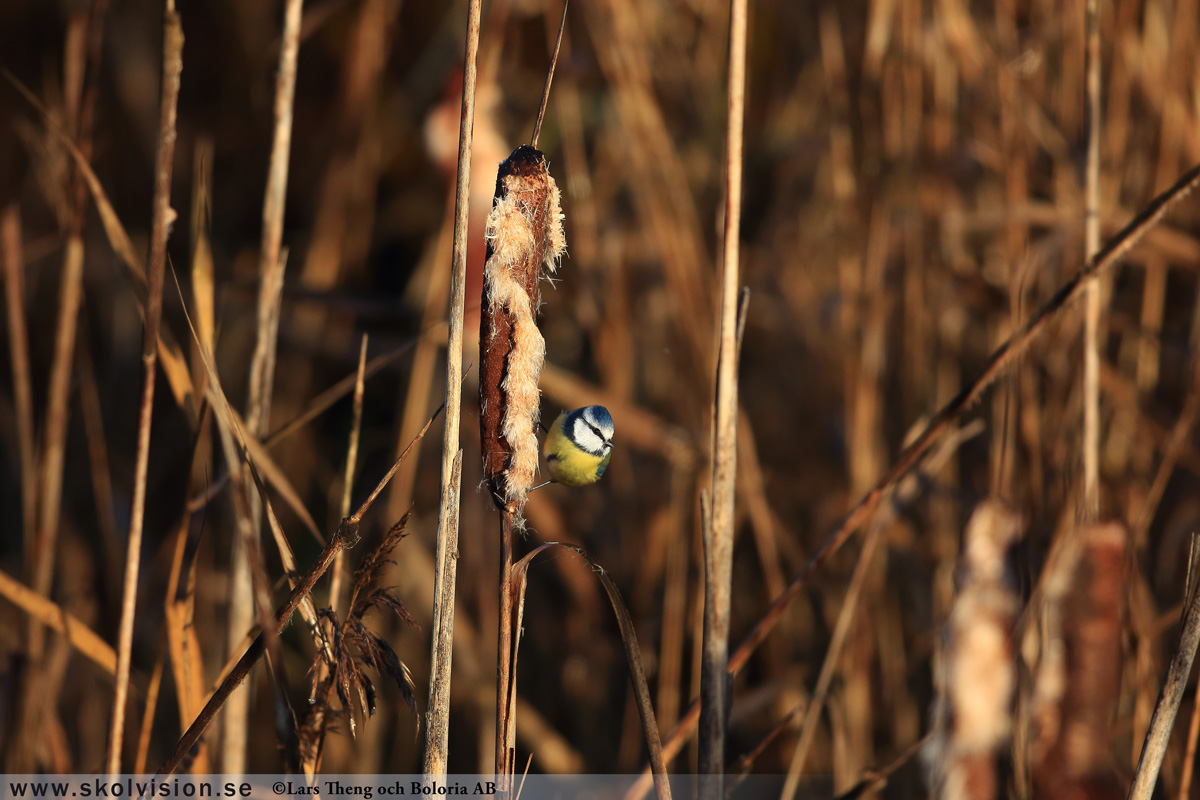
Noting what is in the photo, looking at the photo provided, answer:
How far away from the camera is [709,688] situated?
549 mm

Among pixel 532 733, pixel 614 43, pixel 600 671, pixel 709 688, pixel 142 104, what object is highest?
pixel 142 104

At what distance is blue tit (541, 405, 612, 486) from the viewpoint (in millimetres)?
525

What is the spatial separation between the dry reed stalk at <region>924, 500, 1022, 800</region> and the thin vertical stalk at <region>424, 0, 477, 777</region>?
1.20 feet

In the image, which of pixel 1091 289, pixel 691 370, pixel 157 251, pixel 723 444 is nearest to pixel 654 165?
pixel 691 370

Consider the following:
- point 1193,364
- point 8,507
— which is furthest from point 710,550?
point 8,507

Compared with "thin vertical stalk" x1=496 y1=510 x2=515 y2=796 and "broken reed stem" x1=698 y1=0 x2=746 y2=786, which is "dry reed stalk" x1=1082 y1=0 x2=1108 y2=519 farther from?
"thin vertical stalk" x1=496 y1=510 x2=515 y2=796

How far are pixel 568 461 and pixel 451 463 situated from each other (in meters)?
0.08

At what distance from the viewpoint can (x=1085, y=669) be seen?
2.13 feet

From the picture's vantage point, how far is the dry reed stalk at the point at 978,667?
2.10 feet

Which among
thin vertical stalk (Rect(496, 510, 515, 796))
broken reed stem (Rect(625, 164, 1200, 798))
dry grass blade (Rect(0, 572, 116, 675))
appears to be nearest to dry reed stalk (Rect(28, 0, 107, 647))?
dry grass blade (Rect(0, 572, 116, 675))

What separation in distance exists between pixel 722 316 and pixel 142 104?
172 cm

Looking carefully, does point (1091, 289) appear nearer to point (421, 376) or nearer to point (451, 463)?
point (451, 463)

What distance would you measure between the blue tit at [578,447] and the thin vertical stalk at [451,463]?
0.22ft

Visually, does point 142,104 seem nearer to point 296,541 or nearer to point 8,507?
point 8,507
